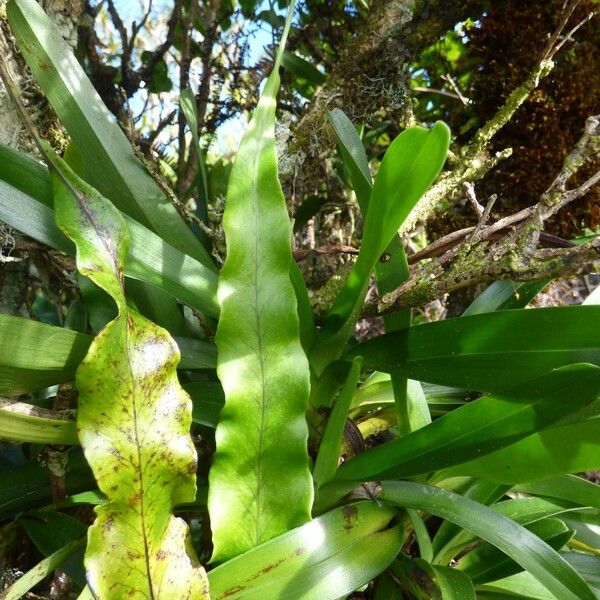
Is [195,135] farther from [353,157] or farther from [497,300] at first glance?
[497,300]

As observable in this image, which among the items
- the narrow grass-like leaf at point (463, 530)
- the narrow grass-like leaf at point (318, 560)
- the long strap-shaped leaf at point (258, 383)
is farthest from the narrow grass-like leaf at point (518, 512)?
the long strap-shaped leaf at point (258, 383)

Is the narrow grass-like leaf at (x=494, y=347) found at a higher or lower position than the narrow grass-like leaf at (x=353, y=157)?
lower

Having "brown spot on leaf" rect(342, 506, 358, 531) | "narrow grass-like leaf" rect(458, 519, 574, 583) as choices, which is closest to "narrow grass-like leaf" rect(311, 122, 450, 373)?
"brown spot on leaf" rect(342, 506, 358, 531)

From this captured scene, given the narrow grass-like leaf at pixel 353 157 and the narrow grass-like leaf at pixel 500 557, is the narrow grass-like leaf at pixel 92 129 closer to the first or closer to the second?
the narrow grass-like leaf at pixel 353 157

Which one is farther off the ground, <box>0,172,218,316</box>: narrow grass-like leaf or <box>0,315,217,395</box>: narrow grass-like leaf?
<box>0,172,218,316</box>: narrow grass-like leaf

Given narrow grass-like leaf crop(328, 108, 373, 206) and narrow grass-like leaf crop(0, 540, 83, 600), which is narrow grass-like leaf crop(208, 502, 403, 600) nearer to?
narrow grass-like leaf crop(0, 540, 83, 600)

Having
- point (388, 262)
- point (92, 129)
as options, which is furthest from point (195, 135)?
Result: point (388, 262)

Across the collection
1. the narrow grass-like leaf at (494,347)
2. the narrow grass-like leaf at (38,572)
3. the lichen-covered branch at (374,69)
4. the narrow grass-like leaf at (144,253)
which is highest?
the lichen-covered branch at (374,69)
